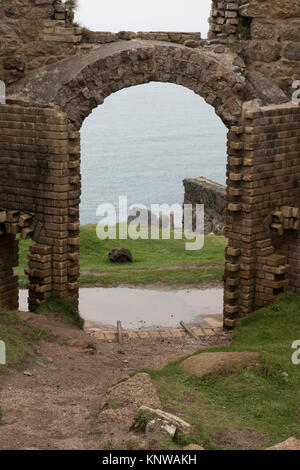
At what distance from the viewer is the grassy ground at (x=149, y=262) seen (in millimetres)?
16844

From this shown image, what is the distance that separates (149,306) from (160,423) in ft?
25.5

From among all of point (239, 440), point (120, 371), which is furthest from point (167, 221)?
point (239, 440)

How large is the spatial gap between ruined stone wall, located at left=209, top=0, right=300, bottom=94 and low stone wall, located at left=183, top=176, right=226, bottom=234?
9603 millimetres

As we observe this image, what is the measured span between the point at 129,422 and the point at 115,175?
33112 millimetres

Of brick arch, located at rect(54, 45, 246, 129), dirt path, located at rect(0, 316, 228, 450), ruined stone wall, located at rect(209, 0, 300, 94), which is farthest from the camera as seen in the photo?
ruined stone wall, located at rect(209, 0, 300, 94)

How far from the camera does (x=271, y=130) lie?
12.5m

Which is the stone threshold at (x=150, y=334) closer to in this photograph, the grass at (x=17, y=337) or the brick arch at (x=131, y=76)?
the grass at (x=17, y=337)

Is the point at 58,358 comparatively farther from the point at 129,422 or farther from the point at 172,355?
the point at 129,422

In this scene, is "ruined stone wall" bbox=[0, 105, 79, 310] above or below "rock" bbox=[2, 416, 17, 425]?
above

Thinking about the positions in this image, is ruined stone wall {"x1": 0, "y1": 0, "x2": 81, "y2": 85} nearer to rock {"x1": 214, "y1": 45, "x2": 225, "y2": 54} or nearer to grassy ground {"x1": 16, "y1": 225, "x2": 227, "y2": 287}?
rock {"x1": 214, "y1": 45, "x2": 225, "y2": 54}

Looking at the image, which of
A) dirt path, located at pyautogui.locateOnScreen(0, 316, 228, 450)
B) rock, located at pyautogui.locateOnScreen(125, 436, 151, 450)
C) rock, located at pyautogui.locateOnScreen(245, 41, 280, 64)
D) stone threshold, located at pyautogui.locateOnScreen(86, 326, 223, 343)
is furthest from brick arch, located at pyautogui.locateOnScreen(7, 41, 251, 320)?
rock, located at pyautogui.locateOnScreen(125, 436, 151, 450)

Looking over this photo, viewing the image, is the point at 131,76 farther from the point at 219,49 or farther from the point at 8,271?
the point at 8,271

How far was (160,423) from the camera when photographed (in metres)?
7.39

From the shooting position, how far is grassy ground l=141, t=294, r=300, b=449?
800 centimetres
